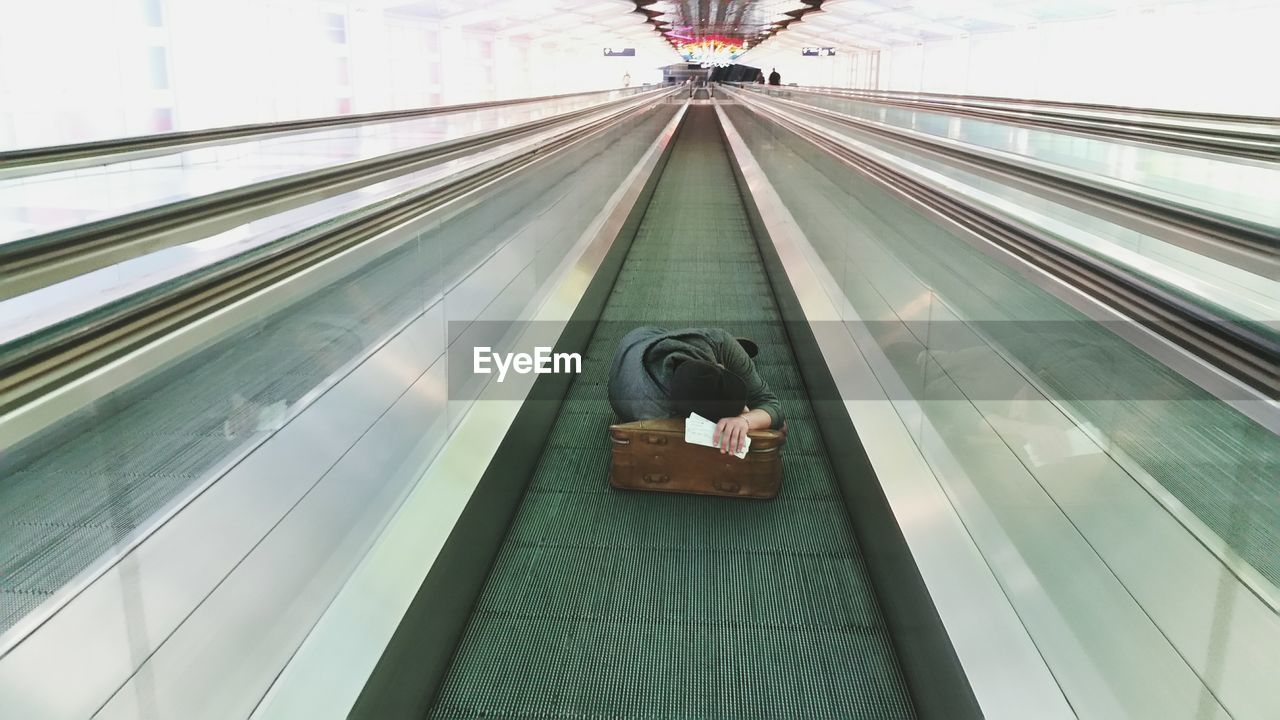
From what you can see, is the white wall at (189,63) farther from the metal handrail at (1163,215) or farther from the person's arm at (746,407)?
the metal handrail at (1163,215)

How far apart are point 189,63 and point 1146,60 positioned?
13219 mm

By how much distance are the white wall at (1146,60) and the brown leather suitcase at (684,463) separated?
4595 mm

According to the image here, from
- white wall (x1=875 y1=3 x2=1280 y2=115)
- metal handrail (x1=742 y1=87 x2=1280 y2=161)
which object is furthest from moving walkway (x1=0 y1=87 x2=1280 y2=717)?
white wall (x1=875 y1=3 x2=1280 y2=115)

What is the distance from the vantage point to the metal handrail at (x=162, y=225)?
1171 millimetres

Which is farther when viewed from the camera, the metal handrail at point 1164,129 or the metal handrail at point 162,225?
the metal handrail at point 1164,129

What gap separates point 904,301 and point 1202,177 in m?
1.26

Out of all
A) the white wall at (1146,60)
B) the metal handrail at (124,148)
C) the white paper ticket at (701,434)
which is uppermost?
the white wall at (1146,60)

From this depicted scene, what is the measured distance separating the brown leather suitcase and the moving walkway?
83 mm

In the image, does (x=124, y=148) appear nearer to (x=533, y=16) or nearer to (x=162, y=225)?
(x=162, y=225)

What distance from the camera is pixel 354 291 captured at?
7.67 feet

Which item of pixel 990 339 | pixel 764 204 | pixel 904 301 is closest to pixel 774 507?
pixel 904 301

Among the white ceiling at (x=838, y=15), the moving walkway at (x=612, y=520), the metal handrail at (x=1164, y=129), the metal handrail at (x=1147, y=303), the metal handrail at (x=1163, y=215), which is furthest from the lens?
the white ceiling at (x=838, y=15)

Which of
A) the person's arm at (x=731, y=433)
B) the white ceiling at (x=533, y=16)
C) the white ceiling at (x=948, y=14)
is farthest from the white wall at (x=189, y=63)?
the white ceiling at (x=948, y=14)

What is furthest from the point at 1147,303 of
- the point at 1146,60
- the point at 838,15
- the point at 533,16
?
the point at 838,15
